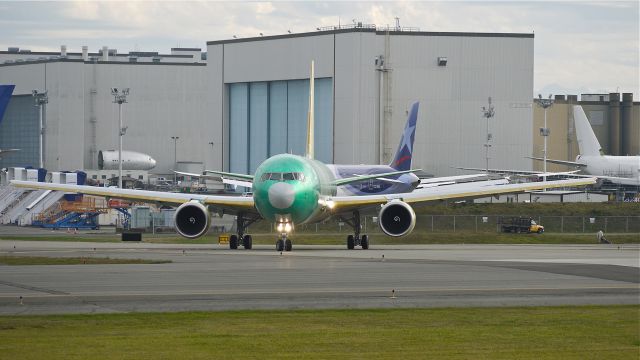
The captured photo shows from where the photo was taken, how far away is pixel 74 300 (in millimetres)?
28234

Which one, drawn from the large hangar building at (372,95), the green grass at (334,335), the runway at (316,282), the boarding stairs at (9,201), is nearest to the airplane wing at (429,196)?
the runway at (316,282)

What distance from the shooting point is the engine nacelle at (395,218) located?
55.2 metres

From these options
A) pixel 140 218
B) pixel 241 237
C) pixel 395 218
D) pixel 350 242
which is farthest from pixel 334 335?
pixel 140 218

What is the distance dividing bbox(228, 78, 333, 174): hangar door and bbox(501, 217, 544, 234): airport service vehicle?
1566 inches

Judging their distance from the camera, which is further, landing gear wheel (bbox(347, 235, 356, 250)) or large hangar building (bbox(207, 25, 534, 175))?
large hangar building (bbox(207, 25, 534, 175))

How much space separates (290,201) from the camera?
171 feet

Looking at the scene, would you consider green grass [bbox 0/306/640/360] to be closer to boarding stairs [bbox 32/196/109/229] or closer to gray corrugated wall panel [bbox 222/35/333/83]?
boarding stairs [bbox 32/196/109/229]

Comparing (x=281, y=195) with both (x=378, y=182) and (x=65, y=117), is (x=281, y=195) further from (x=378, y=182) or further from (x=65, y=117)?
(x=65, y=117)

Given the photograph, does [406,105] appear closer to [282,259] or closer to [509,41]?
[509,41]

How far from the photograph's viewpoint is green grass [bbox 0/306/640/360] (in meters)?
20.5

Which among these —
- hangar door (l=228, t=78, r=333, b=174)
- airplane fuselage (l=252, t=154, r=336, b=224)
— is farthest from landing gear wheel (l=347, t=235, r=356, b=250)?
hangar door (l=228, t=78, r=333, b=174)

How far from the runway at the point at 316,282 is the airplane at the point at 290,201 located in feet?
12.0

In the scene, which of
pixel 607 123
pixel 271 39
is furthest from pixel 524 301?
pixel 607 123

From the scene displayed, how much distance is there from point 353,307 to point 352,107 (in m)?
86.6
